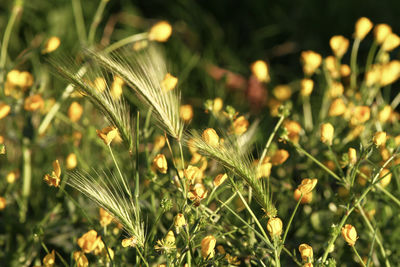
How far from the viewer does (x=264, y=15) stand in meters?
2.45

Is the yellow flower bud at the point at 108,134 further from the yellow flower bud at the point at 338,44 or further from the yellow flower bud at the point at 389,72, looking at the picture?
the yellow flower bud at the point at 389,72

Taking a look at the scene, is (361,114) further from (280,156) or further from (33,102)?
(33,102)

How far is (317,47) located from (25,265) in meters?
1.62

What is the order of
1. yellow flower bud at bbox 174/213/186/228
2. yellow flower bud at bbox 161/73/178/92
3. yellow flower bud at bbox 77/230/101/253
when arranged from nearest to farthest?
1. yellow flower bud at bbox 174/213/186/228
2. yellow flower bud at bbox 77/230/101/253
3. yellow flower bud at bbox 161/73/178/92

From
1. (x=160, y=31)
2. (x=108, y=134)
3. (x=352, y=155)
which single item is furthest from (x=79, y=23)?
(x=352, y=155)

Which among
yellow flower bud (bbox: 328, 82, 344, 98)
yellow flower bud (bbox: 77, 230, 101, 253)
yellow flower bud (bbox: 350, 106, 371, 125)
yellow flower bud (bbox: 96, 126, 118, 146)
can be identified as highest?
yellow flower bud (bbox: 96, 126, 118, 146)

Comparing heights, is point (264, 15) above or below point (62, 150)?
above

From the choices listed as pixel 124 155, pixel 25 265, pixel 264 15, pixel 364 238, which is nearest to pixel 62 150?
pixel 124 155

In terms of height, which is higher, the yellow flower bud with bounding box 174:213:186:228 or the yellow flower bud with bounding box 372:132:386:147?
the yellow flower bud with bounding box 372:132:386:147

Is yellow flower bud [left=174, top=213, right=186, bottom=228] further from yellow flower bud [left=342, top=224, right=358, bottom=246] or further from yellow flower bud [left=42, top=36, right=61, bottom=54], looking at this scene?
yellow flower bud [left=42, top=36, right=61, bottom=54]

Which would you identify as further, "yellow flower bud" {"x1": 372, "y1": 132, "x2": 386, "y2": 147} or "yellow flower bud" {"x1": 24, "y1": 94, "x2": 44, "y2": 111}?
"yellow flower bud" {"x1": 24, "y1": 94, "x2": 44, "y2": 111}

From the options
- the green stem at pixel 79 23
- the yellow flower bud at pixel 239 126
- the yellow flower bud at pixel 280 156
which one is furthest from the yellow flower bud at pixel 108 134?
the green stem at pixel 79 23

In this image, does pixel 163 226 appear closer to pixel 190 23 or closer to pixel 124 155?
pixel 124 155

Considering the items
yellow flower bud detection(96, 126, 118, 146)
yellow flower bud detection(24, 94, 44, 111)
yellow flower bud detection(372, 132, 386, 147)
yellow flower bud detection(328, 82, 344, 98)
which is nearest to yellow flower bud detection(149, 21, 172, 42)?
yellow flower bud detection(24, 94, 44, 111)
